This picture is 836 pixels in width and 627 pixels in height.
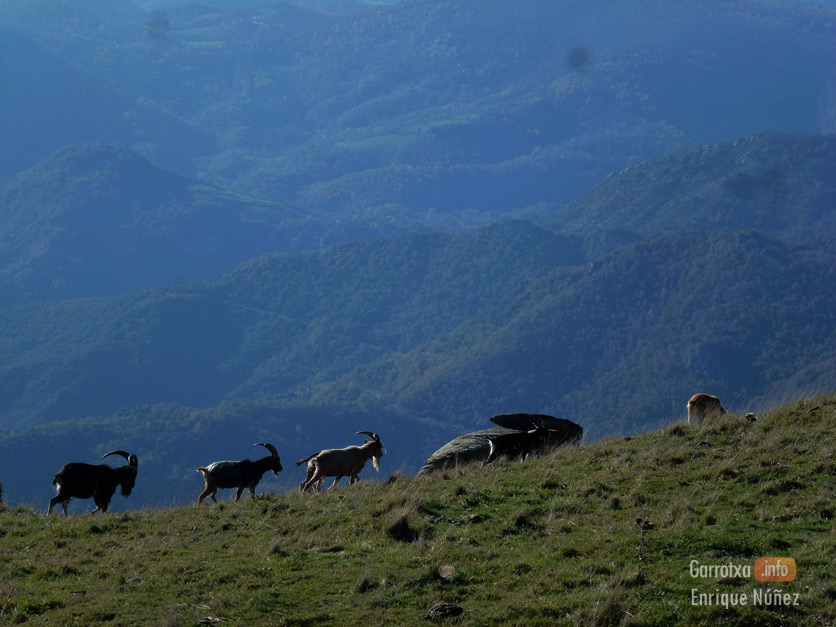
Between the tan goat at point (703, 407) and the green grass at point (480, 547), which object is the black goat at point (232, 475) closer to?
the green grass at point (480, 547)

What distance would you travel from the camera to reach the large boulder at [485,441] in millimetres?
23219

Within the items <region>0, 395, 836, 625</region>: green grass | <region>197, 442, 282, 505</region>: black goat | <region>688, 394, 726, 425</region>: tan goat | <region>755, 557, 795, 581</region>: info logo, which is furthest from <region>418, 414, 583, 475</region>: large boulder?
<region>755, 557, 795, 581</region>: info logo

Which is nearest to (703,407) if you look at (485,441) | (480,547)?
(485,441)

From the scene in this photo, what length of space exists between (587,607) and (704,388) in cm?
19461

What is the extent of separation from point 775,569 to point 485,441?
11.9 metres

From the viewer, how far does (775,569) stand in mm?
12594

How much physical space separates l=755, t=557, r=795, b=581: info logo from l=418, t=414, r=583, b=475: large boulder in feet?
31.2

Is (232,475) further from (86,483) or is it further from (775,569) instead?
(775,569)

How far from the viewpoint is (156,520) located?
17.7m

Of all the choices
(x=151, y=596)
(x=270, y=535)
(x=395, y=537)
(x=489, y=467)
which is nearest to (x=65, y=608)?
(x=151, y=596)

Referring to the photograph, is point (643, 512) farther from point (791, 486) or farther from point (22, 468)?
point (22, 468)

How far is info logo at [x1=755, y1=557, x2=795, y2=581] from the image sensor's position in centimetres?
1241

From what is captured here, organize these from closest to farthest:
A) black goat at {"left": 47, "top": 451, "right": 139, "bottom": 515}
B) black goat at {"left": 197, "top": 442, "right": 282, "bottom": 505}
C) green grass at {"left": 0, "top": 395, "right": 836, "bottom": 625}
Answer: green grass at {"left": 0, "top": 395, "right": 836, "bottom": 625}, black goat at {"left": 47, "top": 451, "right": 139, "bottom": 515}, black goat at {"left": 197, "top": 442, "right": 282, "bottom": 505}

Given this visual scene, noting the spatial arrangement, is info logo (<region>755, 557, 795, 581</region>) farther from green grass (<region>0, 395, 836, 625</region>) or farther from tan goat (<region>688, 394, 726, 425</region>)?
tan goat (<region>688, 394, 726, 425</region>)
